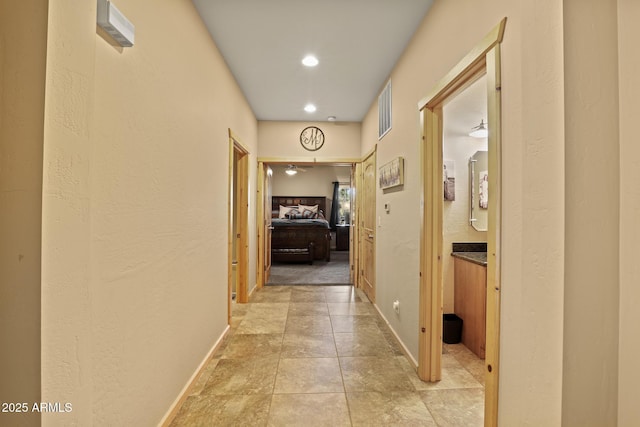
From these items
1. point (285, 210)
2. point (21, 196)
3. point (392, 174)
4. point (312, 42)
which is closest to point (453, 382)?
point (392, 174)

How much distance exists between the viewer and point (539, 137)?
1021 millimetres

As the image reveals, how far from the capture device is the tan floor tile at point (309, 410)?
165cm

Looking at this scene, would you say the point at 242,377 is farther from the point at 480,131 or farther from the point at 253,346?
the point at 480,131

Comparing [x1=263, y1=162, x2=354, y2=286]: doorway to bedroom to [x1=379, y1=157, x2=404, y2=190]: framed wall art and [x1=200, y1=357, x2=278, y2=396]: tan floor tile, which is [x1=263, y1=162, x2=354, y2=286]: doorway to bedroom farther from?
[x1=200, y1=357, x2=278, y2=396]: tan floor tile

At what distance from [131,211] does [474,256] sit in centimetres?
267

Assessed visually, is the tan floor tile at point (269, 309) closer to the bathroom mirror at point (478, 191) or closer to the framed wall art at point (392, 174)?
the framed wall art at point (392, 174)

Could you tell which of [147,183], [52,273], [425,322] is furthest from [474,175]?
[52,273]

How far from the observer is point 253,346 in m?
2.59

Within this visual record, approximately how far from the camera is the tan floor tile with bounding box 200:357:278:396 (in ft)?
6.39

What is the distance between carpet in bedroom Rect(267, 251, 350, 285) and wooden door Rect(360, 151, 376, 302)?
2.28ft

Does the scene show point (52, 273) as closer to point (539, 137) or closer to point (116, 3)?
point (116, 3)

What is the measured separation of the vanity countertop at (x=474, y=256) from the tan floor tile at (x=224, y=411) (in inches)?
74.3

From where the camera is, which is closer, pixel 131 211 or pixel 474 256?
pixel 131 211

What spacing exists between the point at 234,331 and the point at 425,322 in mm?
1873
